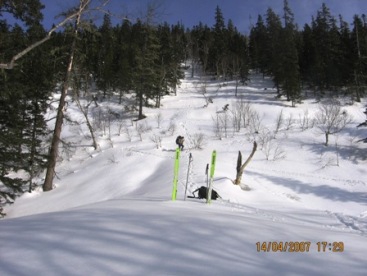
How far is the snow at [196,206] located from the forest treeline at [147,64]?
10.1 ft

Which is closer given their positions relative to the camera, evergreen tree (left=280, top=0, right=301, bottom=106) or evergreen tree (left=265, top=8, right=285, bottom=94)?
evergreen tree (left=280, top=0, right=301, bottom=106)

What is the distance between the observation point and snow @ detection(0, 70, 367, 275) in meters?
2.87

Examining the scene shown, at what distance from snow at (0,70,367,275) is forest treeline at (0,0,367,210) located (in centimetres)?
308

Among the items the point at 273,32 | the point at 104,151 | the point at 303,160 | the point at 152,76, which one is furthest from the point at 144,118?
the point at 273,32

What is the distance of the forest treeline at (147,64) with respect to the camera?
13.2 meters

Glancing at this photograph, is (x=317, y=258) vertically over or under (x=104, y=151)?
over

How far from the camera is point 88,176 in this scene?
64.8 feet

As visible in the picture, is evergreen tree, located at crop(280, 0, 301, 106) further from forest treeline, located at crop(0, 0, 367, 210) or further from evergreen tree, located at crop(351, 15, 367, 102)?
evergreen tree, located at crop(351, 15, 367, 102)

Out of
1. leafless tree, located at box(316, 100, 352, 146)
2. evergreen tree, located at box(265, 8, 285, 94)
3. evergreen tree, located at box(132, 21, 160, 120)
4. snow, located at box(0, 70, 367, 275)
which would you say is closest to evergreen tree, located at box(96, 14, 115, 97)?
snow, located at box(0, 70, 367, 275)

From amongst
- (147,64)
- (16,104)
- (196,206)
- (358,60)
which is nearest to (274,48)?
(358,60)

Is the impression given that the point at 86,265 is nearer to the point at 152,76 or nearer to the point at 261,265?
the point at 261,265

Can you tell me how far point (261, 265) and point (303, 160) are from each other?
22.4 m

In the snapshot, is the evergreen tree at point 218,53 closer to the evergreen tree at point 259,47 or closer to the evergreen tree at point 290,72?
the evergreen tree at point 259,47

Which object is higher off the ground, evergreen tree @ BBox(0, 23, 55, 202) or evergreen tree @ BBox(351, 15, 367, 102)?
evergreen tree @ BBox(351, 15, 367, 102)
